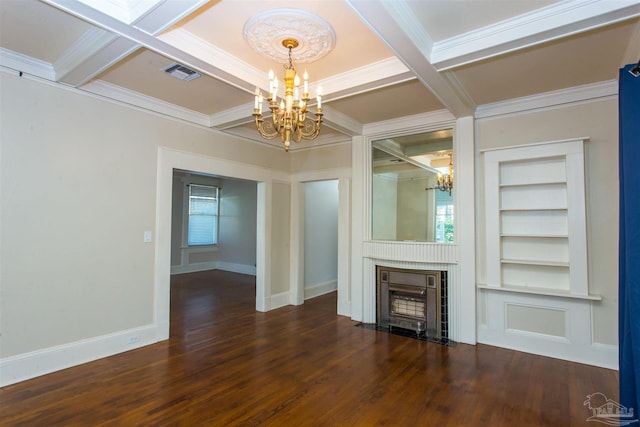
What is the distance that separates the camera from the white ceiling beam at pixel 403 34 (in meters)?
2.01

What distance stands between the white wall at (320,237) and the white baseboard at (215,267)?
117 inches

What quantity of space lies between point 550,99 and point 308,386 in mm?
3837

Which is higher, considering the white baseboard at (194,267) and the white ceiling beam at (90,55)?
the white ceiling beam at (90,55)

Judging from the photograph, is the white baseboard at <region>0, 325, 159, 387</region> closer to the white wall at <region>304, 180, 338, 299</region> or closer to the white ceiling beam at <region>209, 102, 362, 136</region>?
the white ceiling beam at <region>209, 102, 362, 136</region>

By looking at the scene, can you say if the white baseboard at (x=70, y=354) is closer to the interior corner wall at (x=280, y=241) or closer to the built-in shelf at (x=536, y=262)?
the interior corner wall at (x=280, y=241)

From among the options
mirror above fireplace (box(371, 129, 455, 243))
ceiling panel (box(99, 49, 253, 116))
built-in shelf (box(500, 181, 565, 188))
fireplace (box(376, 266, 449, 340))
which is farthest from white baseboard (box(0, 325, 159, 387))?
built-in shelf (box(500, 181, 565, 188))

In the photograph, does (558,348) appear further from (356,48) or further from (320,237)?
(320,237)

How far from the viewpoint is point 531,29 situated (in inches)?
91.0

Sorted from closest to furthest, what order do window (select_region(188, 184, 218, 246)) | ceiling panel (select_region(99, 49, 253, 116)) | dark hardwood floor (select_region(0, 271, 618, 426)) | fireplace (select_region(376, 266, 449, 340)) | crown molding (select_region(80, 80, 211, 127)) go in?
1. dark hardwood floor (select_region(0, 271, 618, 426))
2. ceiling panel (select_region(99, 49, 253, 116))
3. crown molding (select_region(80, 80, 211, 127))
4. fireplace (select_region(376, 266, 449, 340))
5. window (select_region(188, 184, 218, 246))

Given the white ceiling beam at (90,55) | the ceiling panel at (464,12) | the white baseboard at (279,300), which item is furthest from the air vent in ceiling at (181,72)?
the white baseboard at (279,300)

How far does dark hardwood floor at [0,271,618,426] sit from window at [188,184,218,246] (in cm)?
544

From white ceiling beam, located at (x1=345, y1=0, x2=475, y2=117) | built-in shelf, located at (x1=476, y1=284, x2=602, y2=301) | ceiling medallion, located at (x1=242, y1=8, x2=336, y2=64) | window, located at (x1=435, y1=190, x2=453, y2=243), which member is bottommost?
built-in shelf, located at (x1=476, y1=284, x2=602, y2=301)

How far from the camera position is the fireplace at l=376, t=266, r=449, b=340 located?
4.10 m

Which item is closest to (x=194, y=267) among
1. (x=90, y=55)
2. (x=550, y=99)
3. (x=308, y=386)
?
(x=308, y=386)
